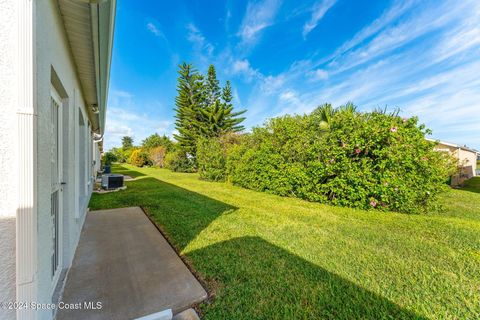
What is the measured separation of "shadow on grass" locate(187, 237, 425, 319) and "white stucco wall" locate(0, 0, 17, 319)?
4.81ft

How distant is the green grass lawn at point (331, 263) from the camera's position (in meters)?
1.91

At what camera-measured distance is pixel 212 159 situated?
1211 cm

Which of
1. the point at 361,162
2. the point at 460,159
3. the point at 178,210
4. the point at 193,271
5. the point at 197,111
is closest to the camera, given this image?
the point at 193,271

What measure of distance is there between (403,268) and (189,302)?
2.72 meters

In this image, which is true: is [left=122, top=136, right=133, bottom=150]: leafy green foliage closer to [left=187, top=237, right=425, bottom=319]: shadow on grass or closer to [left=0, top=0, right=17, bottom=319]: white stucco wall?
[left=187, top=237, right=425, bottom=319]: shadow on grass

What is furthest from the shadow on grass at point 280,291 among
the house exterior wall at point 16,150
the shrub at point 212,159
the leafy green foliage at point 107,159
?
the leafy green foliage at point 107,159

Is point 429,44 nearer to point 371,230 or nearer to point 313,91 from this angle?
point 313,91

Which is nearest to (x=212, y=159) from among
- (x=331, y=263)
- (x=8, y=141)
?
(x=331, y=263)

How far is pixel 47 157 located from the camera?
4.85 ft

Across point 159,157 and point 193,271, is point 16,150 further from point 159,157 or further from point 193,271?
point 159,157

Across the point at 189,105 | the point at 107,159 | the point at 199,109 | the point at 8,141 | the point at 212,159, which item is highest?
the point at 189,105

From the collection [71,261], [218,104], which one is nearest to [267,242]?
[71,261]

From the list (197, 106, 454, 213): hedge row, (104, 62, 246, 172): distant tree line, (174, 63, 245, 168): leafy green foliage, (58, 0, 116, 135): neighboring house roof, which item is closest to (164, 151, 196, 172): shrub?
(104, 62, 246, 172): distant tree line

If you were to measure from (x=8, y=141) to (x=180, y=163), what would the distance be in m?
Result: 19.6
